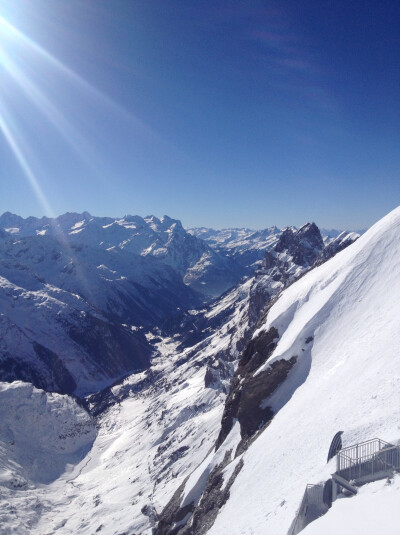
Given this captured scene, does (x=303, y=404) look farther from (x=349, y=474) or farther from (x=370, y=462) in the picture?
(x=370, y=462)

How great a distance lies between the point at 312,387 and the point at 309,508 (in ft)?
47.3

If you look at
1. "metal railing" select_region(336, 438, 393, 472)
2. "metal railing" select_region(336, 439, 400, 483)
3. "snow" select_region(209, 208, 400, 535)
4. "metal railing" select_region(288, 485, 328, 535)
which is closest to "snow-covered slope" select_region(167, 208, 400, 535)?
"snow" select_region(209, 208, 400, 535)

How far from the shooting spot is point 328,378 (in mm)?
29719

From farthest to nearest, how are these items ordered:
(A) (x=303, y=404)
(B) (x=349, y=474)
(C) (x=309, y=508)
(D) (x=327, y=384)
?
(A) (x=303, y=404) → (D) (x=327, y=384) → (C) (x=309, y=508) → (B) (x=349, y=474)

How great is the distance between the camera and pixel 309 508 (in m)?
17.5

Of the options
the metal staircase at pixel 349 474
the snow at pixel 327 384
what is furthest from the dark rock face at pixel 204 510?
the metal staircase at pixel 349 474

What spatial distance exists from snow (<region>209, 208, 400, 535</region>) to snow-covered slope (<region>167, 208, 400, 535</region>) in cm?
9

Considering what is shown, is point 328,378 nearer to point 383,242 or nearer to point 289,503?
point 289,503

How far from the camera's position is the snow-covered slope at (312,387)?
21.2m

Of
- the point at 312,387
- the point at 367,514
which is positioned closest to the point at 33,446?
the point at 312,387

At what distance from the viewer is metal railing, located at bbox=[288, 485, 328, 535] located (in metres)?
17.1

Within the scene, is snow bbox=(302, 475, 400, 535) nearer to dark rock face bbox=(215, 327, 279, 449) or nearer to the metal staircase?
the metal staircase

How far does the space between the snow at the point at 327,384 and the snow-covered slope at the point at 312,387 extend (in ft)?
0.31

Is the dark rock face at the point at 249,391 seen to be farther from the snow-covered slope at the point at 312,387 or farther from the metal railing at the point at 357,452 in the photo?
the metal railing at the point at 357,452
